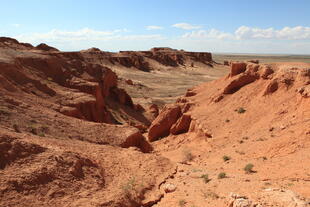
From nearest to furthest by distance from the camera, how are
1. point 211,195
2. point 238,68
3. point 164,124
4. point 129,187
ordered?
1. point 211,195
2. point 129,187
3. point 164,124
4. point 238,68

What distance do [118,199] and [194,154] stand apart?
7364 millimetres

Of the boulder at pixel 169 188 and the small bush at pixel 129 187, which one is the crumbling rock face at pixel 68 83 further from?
the boulder at pixel 169 188

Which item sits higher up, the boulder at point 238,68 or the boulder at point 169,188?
the boulder at point 238,68

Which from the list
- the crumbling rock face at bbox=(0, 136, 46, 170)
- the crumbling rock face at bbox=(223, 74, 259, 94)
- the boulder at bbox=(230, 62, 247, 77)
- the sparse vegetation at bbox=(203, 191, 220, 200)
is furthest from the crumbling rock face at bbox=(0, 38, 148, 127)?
the sparse vegetation at bbox=(203, 191, 220, 200)

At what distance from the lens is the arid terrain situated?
8211mm

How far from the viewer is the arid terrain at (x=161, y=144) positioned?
26.9 ft

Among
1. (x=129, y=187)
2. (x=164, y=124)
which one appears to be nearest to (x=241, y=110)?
(x=164, y=124)

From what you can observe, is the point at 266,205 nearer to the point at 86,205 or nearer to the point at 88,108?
the point at 86,205

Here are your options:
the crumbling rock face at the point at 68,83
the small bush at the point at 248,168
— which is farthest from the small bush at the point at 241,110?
the crumbling rock face at the point at 68,83

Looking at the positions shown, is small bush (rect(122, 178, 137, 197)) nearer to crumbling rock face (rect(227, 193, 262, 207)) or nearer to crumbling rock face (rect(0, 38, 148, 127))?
crumbling rock face (rect(227, 193, 262, 207))

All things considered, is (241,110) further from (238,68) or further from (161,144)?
(161,144)

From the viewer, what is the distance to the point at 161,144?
18.9 meters

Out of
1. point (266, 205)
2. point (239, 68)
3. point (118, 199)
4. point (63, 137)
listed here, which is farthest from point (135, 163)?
point (239, 68)

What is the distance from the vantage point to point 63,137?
1279 centimetres
